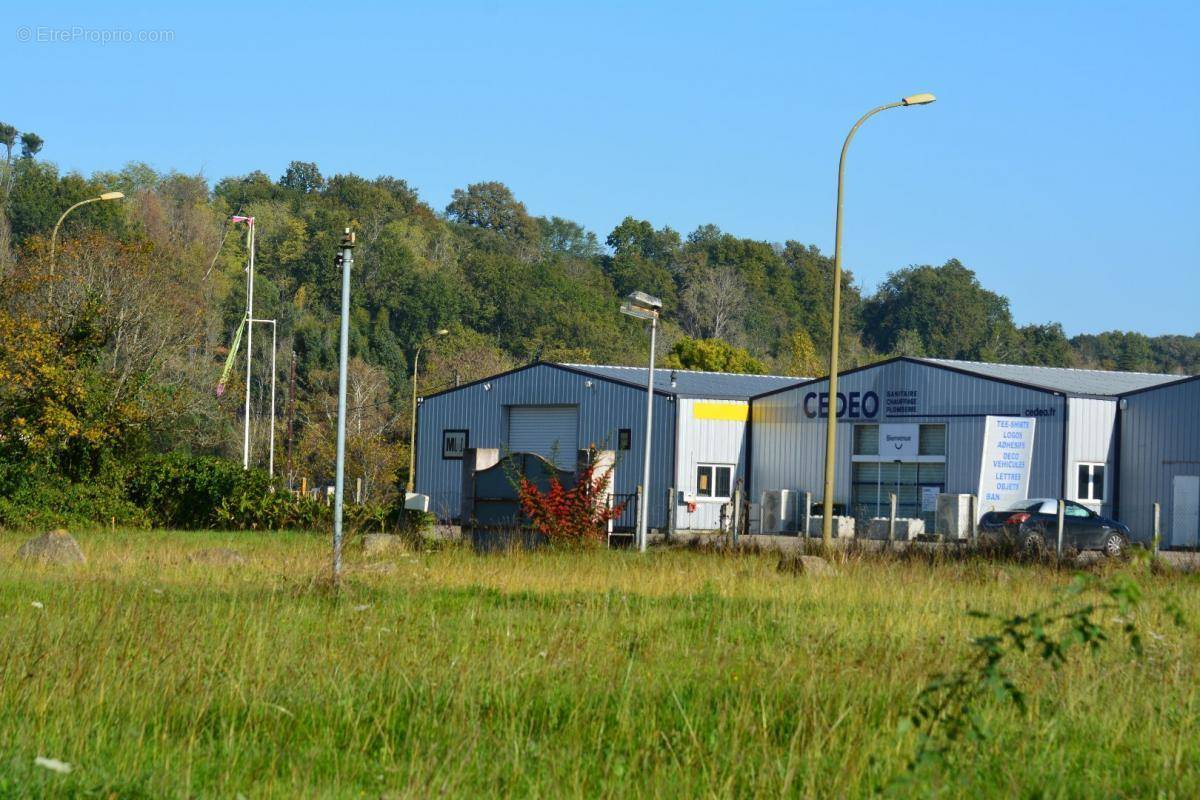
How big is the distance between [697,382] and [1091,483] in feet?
50.7

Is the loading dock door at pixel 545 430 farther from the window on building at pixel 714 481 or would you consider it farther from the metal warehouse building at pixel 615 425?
the window on building at pixel 714 481

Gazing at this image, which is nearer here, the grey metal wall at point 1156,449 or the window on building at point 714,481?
the grey metal wall at point 1156,449

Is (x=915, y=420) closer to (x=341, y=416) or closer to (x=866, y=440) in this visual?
(x=866, y=440)

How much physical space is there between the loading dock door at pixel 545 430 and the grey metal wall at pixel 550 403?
365 millimetres

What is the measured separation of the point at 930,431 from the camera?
43.1 meters

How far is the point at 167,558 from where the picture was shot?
19188 mm

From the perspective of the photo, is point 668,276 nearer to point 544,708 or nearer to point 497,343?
point 497,343

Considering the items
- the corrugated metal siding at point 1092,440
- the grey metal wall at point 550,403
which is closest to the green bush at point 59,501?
the grey metal wall at point 550,403

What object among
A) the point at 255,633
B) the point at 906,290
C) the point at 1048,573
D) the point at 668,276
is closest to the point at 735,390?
the point at 1048,573

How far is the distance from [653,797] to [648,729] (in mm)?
1278

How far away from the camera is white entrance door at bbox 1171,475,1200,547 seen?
126 ft

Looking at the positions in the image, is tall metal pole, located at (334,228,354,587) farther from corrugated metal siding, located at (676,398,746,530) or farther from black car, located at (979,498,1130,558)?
corrugated metal siding, located at (676,398,746,530)

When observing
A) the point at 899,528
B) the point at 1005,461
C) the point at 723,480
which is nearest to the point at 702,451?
the point at 723,480

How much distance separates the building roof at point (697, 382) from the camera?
157ft
